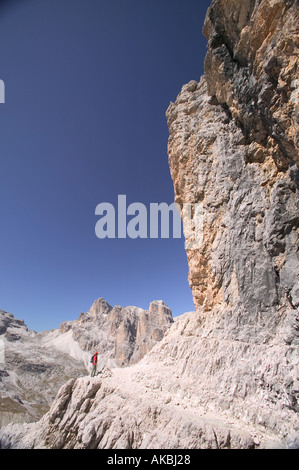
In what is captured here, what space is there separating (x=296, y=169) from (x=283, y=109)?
353cm

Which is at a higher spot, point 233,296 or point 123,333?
point 233,296

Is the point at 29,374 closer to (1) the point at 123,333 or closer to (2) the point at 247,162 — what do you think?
(1) the point at 123,333

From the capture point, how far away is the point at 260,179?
682 inches

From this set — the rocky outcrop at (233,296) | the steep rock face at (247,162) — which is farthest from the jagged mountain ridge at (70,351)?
the steep rock face at (247,162)

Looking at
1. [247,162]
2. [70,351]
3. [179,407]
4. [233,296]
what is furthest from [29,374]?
[247,162]

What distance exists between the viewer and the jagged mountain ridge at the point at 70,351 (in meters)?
113

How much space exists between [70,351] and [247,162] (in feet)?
660

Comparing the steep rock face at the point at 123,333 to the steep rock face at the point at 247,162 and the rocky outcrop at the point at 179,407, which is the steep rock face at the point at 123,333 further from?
the steep rock face at the point at 247,162

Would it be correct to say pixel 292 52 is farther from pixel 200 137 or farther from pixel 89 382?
pixel 89 382

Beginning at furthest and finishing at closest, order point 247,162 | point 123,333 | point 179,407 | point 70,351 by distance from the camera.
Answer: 1. point 70,351
2. point 123,333
3. point 247,162
4. point 179,407

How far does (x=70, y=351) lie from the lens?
17512 cm

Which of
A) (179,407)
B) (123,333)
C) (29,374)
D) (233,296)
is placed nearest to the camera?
(179,407)

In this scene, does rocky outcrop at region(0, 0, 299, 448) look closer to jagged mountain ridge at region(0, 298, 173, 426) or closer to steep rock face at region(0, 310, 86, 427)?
steep rock face at region(0, 310, 86, 427)
